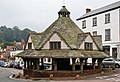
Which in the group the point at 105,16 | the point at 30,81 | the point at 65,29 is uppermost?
the point at 105,16

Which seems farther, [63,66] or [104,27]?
[104,27]

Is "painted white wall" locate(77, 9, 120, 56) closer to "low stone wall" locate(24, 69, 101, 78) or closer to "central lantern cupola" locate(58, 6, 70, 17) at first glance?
"central lantern cupola" locate(58, 6, 70, 17)

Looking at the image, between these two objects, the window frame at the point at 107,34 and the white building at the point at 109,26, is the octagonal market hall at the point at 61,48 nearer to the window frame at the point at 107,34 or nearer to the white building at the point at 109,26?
the white building at the point at 109,26

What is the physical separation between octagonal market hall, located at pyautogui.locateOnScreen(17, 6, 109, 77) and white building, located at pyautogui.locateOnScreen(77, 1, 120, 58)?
514 inches

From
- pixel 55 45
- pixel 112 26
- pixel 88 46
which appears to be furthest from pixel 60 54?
pixel 112 26

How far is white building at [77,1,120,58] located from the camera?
56094mm

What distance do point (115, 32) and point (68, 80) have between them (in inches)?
1021

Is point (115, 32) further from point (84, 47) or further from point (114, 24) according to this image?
point (84, 47)

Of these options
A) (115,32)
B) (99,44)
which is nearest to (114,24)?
(115,32)

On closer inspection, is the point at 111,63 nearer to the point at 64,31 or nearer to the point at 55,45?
the point at 64,31

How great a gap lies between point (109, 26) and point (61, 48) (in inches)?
864

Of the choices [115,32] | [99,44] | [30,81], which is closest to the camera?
[30,81]

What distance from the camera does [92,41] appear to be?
41.6 metres

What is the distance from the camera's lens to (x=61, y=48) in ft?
129
